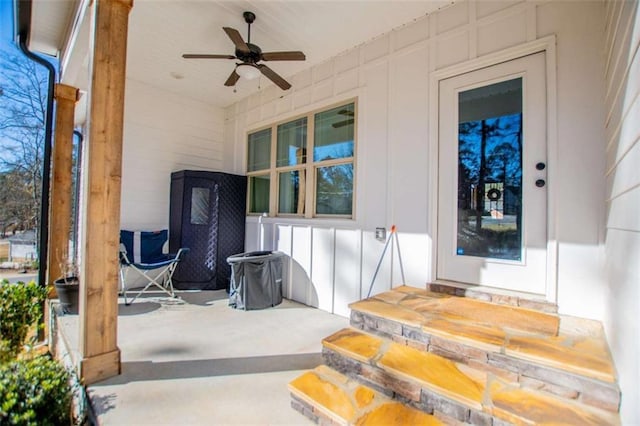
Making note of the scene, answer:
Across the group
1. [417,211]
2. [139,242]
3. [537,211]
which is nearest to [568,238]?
[537,211]

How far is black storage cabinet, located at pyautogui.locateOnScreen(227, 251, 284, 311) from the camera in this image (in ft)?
12.3

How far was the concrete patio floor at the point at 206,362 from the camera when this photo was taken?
69.8 inches

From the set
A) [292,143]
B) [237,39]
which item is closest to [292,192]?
[292,143]

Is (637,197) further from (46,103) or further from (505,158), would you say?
(46,103)

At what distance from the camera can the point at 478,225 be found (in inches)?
108

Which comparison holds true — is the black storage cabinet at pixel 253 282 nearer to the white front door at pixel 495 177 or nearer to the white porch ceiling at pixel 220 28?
the white front door at pixel 495 177

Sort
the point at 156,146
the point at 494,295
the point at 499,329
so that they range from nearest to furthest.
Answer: the point at 499,329 → the point at 494,295 → the point at 156,146

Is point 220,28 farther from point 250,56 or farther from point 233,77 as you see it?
point 250,56

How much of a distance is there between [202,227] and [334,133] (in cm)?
254

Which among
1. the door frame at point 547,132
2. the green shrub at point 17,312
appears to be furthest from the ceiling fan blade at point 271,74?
the green shrub at point 17,312

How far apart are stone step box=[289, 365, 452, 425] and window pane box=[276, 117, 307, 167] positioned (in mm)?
3055

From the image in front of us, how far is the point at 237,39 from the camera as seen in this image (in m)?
2.89

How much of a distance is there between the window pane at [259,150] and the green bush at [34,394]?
3.85m

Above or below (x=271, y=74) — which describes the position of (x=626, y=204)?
below
